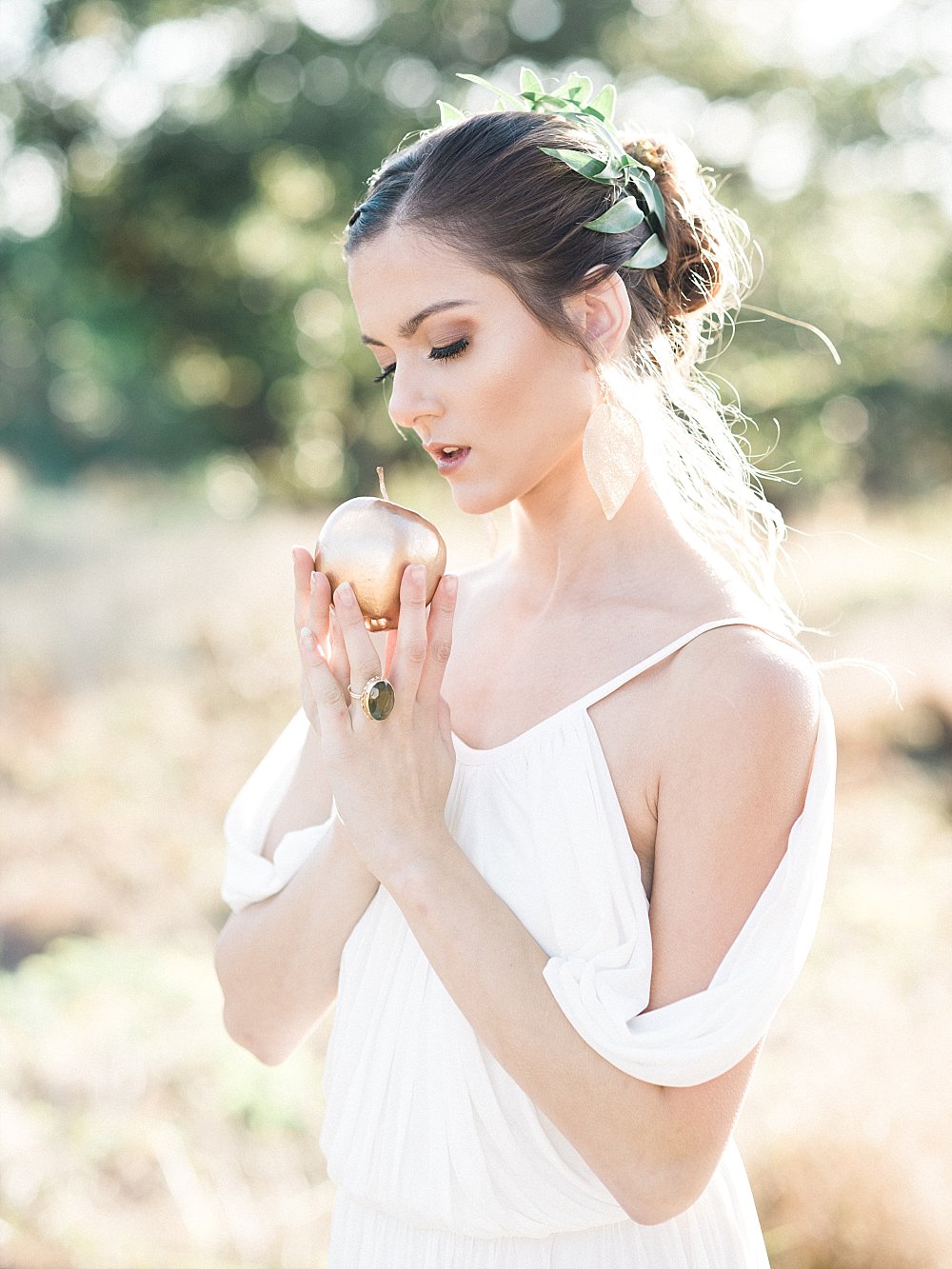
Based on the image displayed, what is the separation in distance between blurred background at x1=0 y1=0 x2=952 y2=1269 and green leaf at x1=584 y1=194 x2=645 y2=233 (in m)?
0.33

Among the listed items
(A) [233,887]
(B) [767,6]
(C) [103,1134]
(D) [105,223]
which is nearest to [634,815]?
(A) [233,887]

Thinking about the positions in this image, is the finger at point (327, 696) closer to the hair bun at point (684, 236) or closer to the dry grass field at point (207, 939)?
the hair bun at point (684, 236)

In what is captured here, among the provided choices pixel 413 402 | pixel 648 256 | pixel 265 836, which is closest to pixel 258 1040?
pixel 265 836

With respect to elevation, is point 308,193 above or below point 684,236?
below

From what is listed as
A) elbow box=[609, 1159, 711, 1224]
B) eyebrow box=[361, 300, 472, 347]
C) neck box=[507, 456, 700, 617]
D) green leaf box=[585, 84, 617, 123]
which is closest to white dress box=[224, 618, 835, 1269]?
elbow box=[609, 1159, 711, 1224]

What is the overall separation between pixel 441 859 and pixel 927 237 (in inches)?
705

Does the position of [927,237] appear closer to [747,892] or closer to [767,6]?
[767,6]

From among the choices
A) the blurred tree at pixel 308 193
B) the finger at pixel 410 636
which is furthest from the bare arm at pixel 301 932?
the blurred tree at pixel 308 193

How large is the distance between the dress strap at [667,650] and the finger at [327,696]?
13.3 inches

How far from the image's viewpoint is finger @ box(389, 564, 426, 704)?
1.61 m

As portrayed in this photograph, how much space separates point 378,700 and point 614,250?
801 millimetres

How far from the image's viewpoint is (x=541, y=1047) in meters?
1.49

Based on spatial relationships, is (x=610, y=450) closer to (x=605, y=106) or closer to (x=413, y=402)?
(x=413, y=402)

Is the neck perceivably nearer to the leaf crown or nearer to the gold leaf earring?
the gold leaf earring
